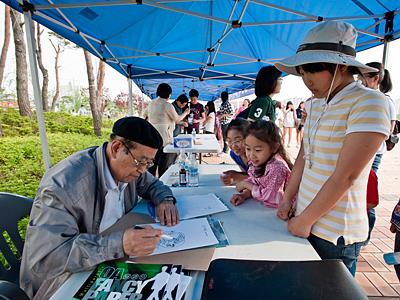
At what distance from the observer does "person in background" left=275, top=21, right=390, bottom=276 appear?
2.55 feet

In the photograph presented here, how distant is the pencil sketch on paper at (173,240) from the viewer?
83 cm

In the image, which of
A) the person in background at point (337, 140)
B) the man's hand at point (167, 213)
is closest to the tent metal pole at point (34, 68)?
the man's hand at point (167, 213)

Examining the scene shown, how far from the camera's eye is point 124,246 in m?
Answer: 0.74

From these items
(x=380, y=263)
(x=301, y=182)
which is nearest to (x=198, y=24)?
(x=301, y=182)

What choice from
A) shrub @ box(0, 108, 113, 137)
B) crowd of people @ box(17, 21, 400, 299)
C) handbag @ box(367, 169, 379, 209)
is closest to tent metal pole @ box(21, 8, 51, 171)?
→ crowd of people @ box(17, 21, 400, 299)

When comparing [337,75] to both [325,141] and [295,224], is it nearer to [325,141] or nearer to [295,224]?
[325,141]

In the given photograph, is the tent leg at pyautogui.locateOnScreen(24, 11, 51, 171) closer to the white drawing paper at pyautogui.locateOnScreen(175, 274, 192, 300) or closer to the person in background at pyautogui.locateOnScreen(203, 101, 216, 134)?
the white drawing paper at pyautogui.locateOnScreen(175, 274, 192, 300)

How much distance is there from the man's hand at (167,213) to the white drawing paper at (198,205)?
38 millimetres

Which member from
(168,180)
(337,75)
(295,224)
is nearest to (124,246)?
(295,224)

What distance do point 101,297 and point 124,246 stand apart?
6.3 inches

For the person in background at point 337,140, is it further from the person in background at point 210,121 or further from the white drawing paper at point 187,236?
the person in background at point 210,121

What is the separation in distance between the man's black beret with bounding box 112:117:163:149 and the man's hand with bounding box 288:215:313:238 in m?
0.60

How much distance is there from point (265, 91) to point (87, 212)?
1.73 meters

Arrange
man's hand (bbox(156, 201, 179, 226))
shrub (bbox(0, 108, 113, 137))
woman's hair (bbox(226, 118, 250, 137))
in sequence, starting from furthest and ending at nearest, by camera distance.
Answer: shrub (bbox(0, 108, 113, 137)) < woman's hair (bbox(226, 118, 250, 137)) < man's hand (bbox(156, 201, 179, 226))
